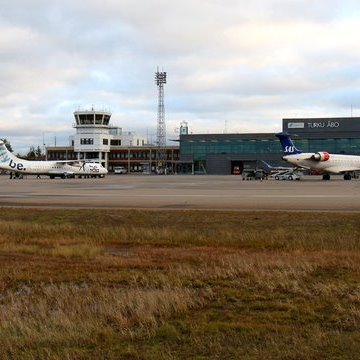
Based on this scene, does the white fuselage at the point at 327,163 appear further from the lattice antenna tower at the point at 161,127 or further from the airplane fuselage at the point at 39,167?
the lattice antenna tower at the point at 161,127

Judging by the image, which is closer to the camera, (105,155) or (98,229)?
(98,229)

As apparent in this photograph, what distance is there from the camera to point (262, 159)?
17075cm

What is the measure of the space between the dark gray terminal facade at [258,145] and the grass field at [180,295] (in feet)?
462

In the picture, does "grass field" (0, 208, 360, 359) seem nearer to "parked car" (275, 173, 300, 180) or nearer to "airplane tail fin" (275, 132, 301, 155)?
"airplane tail fin" (275, 132, 301, 155)

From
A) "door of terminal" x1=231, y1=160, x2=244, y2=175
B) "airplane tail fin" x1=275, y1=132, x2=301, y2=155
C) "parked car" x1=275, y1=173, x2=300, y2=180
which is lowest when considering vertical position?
"parked car" x1=275, y1=173, x2=300, y2=180

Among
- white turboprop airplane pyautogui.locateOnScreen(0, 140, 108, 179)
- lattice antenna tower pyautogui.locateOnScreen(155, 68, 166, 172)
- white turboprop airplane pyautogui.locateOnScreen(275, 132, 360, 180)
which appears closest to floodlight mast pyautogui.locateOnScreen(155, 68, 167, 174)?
lattice antenna tower pyautogui.locateOnScreen(155, 68, 166, 172)

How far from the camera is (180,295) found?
870 centimetres

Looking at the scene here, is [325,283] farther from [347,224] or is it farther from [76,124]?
[76,124]

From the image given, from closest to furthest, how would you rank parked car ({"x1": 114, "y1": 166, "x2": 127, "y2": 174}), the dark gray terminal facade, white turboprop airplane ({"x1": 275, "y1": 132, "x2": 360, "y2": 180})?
white turboprop airplane ({"x1": 275, "y1": 132, "x2": 360, "y2": 180}), the dark gray terminal facade, parked car ({"x1": 114, "y1": 166, "x2": 127, "y2": 174})

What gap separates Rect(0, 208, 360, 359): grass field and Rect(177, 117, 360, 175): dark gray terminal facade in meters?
141

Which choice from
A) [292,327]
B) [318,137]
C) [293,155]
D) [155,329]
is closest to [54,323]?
[155,329]

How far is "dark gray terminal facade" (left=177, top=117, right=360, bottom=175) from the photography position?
159 meters

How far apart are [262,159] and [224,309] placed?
540 ft

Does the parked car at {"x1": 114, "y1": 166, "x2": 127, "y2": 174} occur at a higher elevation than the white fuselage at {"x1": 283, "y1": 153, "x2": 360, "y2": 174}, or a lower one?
lower
